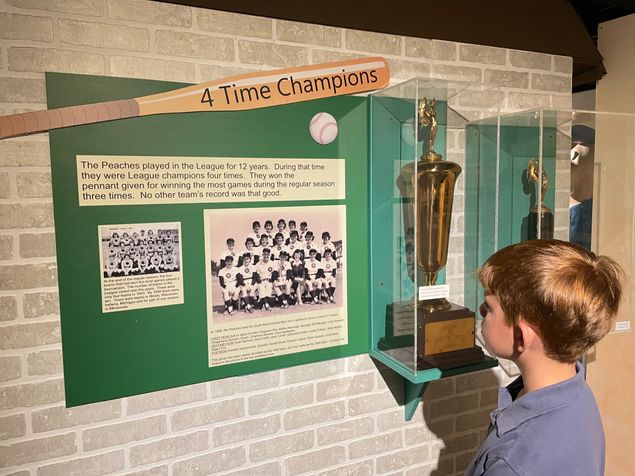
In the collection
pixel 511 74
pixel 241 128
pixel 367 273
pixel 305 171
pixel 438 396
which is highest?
pixel 511 74

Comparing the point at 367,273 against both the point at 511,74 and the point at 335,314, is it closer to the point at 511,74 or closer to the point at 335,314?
the point at 335,314

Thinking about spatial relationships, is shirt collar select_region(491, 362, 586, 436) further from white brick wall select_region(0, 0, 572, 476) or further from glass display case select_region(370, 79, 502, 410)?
white brick wall select_region(0, 0, 572, 476)

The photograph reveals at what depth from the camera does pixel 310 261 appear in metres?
1.58

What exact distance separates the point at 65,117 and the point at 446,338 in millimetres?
1240

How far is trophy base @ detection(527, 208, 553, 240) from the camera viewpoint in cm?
180

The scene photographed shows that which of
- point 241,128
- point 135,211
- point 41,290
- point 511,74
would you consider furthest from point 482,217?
point 41,290

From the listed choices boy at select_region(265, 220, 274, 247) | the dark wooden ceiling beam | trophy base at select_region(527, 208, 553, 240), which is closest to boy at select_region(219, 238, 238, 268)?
boy at select_region(265, 220, 274, 247)

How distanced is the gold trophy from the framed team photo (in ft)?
0.78

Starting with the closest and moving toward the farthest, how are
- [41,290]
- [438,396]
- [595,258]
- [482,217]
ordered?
[595,258], [41,290], [482,217], [438,396]

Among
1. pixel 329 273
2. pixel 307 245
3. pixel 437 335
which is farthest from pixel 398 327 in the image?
pixel 307 245

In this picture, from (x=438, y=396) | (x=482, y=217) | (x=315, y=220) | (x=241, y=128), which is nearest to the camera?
(x=241, y=128)

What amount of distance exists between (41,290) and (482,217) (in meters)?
1.39

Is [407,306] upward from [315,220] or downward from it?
downward

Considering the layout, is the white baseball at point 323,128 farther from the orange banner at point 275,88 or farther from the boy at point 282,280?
the boy at point 282,280
